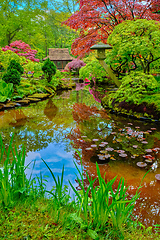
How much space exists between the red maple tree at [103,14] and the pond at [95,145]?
3.92m

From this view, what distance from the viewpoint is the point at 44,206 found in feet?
5.23

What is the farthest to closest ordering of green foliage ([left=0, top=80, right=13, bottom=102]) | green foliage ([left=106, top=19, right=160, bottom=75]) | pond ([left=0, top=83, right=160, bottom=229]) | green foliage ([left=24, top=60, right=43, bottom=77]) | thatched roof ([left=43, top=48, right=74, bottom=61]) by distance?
thatched roof ([left=43, top=48, right=74, bottom=61]) → green foliage ([left=24, top=60, right=43, bottom=77]) → green foliage ([left=0, top=80, right=13, bottom=102]) → green foliage ([left=106, top=19, right=160, bottom=75]) → pond ([left=0, top=83, right=160, bottom=229])

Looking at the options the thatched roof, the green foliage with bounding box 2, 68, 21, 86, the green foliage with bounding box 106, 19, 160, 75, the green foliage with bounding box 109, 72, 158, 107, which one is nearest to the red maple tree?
the green foliage with bounding box 106, 19, 160, 75

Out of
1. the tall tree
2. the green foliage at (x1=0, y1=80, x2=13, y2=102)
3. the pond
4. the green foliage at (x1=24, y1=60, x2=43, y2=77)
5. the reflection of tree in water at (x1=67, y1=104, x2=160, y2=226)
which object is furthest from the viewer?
the tall tree

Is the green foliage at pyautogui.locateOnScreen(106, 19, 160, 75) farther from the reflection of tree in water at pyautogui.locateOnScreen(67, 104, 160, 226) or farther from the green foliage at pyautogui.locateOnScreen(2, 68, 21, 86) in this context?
the green foliage at pyautogui.locateOnScreen(2, 68, 21, 86)

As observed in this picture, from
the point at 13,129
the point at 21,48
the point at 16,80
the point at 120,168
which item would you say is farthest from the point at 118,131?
the point at 21,48

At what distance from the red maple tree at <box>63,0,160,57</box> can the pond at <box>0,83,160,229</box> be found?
3.92 m

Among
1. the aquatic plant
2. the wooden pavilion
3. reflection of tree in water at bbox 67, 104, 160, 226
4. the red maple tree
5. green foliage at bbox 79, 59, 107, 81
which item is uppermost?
the wooden pavilion

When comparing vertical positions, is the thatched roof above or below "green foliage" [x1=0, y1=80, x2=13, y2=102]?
above

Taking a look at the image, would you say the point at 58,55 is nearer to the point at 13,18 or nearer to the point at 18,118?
the point at 13,18

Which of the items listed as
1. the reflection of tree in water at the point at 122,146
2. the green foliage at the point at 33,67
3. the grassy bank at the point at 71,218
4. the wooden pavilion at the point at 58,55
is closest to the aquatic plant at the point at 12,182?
the grassy bank at the point at 71,218

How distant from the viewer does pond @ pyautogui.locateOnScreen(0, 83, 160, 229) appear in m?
2.32

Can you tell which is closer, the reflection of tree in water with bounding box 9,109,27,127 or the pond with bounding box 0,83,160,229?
the pond with bounding box 0,83,160,229

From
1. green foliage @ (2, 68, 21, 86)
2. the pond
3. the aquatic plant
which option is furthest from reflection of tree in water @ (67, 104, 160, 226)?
green foliage @ (2, 68, 21, 86)
